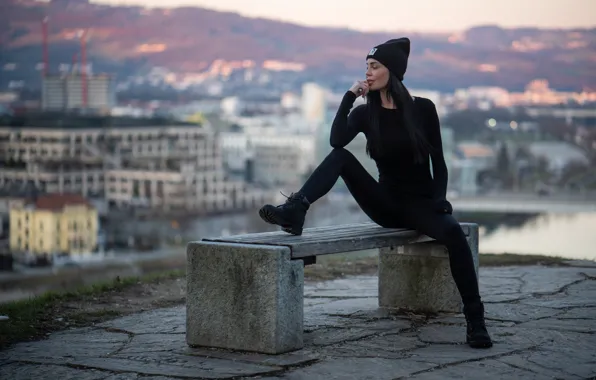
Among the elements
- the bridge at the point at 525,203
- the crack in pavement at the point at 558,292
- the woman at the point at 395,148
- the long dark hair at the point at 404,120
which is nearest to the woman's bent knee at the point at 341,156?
the woman at the point at 395,148

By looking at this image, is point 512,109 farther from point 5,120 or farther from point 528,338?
point 528,338

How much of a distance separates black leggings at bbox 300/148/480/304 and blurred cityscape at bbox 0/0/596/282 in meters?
46.2

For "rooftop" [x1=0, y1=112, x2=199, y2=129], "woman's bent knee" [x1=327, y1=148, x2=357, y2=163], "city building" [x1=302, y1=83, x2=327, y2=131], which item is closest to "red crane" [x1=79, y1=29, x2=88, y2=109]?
"rooftop" [x1=0, y1=112, x2=199, y2=129]

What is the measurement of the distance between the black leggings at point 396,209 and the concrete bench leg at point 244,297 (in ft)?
1.03

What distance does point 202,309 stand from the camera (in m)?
3.46

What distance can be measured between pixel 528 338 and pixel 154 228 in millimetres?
57122

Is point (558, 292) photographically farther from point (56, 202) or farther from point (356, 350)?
point (56, 202)

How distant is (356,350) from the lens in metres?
3.43

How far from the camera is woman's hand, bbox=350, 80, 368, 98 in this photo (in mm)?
3730

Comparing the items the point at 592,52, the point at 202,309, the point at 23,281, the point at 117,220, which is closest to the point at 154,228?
the point at 117,220

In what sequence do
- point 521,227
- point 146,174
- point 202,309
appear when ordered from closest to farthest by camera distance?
point 202,309, point 521,227, point 146,174

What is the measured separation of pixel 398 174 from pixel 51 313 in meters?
1.44

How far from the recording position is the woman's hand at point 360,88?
12.2ft

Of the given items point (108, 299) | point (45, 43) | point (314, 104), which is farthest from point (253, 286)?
point (314, 104)
